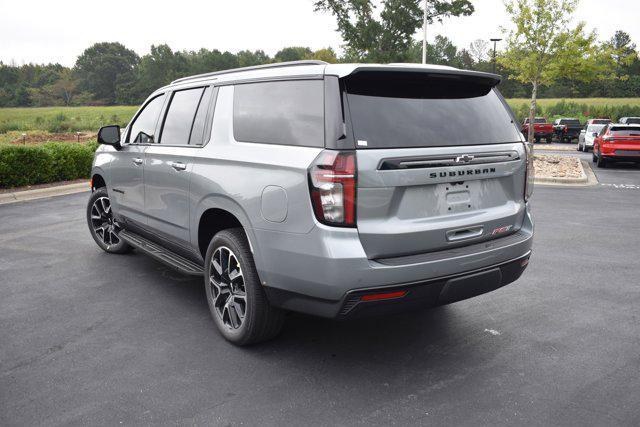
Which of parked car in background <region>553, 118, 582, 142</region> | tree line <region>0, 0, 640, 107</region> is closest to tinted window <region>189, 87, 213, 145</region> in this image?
parked car in background <region>553, 118, 582, 142</region>

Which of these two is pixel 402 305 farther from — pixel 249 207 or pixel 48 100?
pixel 48 100

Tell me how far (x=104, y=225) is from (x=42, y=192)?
6.25m

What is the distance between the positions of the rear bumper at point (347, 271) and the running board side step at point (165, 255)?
1168 millimetres

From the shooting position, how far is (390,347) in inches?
151

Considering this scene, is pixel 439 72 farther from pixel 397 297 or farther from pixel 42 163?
pixel 42 163

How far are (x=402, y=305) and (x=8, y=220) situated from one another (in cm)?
806

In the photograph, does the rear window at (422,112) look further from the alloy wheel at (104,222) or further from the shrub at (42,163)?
the shrub at (42,163)

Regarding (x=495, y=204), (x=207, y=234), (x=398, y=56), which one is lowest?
(x=207, y=234)

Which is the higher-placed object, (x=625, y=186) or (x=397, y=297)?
(x=397, y=297)

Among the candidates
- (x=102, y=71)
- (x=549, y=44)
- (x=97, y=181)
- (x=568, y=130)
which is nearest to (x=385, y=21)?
(x=568, y=130)

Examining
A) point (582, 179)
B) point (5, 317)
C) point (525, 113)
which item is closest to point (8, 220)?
point (5, 317)

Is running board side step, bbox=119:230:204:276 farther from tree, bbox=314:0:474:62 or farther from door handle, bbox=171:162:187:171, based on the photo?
tree, bbox=314:0:474:62

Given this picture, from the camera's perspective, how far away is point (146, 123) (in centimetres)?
532

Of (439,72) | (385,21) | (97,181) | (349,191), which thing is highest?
(385,21)
